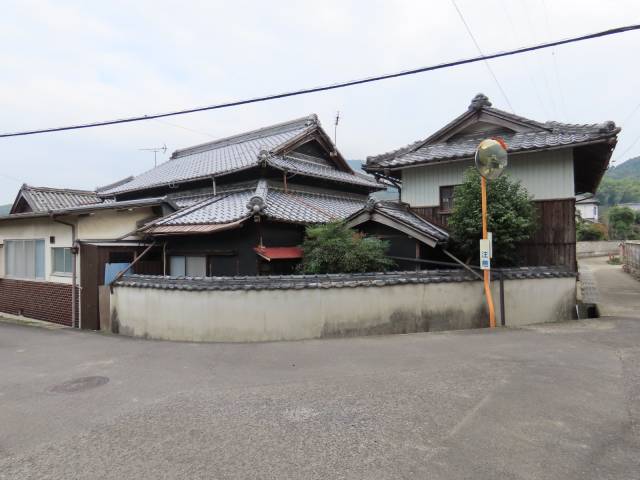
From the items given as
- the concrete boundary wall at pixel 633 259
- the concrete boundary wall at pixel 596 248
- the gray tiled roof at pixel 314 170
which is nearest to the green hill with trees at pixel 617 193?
the concrete boundary wall at pixel 596 248

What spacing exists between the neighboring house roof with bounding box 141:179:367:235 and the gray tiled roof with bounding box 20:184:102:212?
8780 mm

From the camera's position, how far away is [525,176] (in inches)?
457

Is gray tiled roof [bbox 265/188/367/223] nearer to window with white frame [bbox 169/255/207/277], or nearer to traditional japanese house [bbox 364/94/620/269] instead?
traditional japanese house [bbox 364/94/620/269]

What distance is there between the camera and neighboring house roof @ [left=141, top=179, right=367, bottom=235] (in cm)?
1021

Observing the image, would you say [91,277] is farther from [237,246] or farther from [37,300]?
[37,300]

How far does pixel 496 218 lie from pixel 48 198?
757 inches

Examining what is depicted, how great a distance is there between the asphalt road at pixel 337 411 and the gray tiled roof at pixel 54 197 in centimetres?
1277

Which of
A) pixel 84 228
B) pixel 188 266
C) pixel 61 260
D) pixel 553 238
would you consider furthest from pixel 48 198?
pixel 553 238

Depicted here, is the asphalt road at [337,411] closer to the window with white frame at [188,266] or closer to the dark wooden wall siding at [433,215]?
the window with white frame at [188,266]

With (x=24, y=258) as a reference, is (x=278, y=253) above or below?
above

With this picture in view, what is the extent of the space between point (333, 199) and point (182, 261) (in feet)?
22.1

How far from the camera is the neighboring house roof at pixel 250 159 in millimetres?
14617

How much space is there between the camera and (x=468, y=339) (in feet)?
24.9

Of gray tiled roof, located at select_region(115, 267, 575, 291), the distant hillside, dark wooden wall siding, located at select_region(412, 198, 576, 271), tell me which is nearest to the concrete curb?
gray tiled roof, located at select_region(115, 267, 575, 291)
